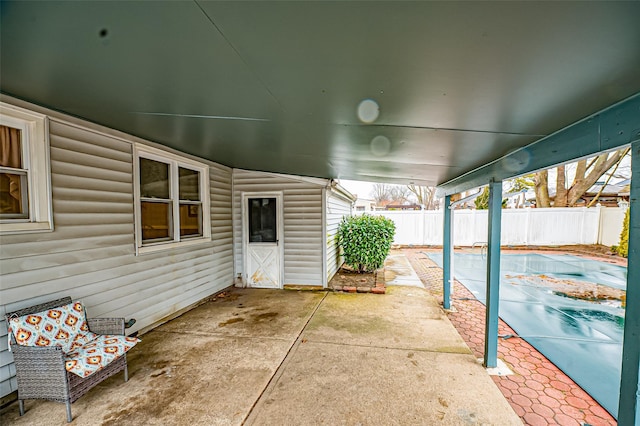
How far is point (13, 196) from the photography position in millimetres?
2588

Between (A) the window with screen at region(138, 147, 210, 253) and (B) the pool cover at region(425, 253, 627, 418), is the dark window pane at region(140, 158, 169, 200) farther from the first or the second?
(B) the pool cover at region(425, 253, 627, 418)

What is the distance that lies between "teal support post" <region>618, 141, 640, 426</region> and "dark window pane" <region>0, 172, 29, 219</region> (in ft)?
15.0

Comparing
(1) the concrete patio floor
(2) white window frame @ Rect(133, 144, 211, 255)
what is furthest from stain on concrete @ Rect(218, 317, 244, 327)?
(2) white window frame @ Rect(133, 144, 211, 255)

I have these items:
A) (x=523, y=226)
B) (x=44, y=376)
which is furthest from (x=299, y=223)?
(x=523, y=226)

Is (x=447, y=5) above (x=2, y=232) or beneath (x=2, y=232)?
above

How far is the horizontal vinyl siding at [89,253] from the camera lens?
102 inches

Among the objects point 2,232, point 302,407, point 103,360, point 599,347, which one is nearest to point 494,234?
point 599,347

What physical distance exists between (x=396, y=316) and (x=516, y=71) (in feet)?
13.3

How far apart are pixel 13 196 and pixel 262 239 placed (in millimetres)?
4208

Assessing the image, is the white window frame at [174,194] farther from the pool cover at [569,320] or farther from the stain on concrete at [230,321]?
the pool cover at [569,320]

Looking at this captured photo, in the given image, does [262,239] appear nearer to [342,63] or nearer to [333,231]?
[333,231]

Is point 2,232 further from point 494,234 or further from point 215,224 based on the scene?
point 494,234

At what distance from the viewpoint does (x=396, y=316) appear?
15.1 feet

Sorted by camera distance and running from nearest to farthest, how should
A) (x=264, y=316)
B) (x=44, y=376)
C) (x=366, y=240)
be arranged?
(x=44, y=376), (x=264, y=316), (x=366, y=240)
